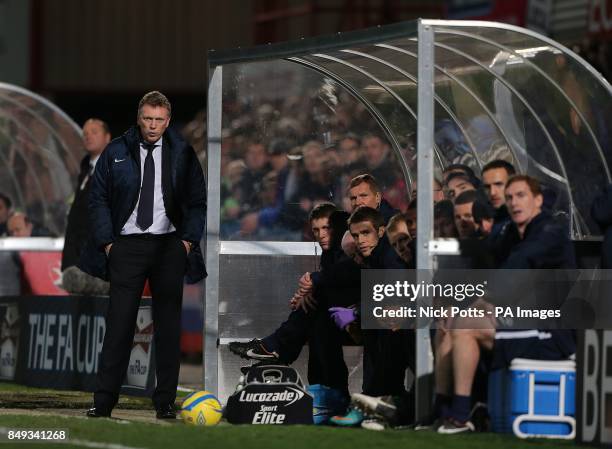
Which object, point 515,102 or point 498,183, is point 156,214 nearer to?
point 498,183

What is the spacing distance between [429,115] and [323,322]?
84.3 inches

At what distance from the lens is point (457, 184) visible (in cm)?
1021

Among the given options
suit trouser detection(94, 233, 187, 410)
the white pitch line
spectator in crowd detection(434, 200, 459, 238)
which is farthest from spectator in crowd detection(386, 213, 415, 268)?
the white pitch line

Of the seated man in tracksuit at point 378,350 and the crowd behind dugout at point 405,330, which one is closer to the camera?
the crowd behind dugout at point 405,330

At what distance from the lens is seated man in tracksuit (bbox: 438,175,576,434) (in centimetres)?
952

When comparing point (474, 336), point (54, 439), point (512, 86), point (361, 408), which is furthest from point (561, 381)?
point (54, 439)

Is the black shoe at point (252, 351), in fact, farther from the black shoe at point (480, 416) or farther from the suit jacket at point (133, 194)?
the black shoe at point (480, 416)

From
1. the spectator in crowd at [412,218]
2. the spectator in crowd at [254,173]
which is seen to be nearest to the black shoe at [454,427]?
the spectator in crowd at [412,218]

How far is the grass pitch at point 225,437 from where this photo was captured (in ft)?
29.1

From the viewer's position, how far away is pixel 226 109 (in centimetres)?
1166

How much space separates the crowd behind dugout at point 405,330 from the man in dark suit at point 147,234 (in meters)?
0.88

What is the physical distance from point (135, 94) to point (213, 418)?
76.1 feet

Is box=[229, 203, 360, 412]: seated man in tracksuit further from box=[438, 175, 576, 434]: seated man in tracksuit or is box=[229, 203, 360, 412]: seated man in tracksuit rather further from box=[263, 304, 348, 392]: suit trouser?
box=[438, 175, 576, 434]: seated man in tracksuit

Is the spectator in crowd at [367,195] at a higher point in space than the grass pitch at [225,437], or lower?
higher
